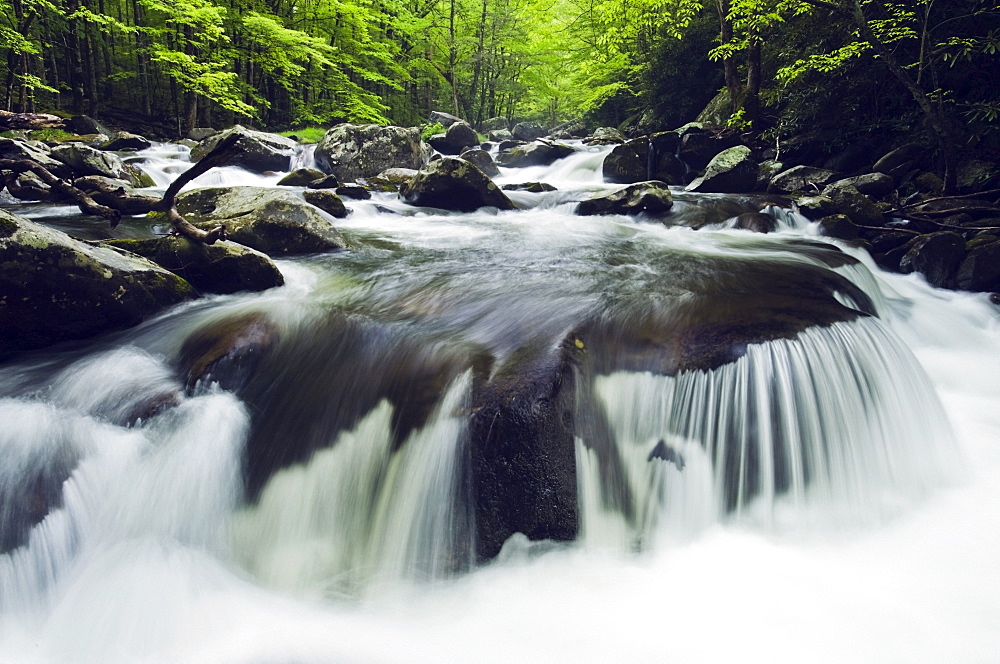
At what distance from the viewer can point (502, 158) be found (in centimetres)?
1738

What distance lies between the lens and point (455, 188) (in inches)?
355

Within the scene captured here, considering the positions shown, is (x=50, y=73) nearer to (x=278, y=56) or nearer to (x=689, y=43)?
A: (x=278, y=56)

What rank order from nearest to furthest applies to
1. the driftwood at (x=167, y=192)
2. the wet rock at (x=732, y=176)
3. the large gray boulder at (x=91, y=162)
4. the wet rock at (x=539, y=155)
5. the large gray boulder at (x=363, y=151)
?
the driftwood at (x=167, y=192) → the large gray boulder at (x=91, y=162) → the wet rock at (x=732, y=176) → the large gray boulder at (x=363, y=151) → the wet rock at (x=539, y=155)

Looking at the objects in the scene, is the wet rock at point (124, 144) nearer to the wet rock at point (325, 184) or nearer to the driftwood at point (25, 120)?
the wet rock at point (325, 184)

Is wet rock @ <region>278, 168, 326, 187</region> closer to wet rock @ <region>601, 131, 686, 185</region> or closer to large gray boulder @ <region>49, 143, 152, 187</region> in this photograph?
large gray boulder @ <region>49, 143, 152, 187</region>

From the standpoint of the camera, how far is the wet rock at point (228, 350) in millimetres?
3176

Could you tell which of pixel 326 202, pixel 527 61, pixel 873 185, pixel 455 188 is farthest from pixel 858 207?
pixel 527 61

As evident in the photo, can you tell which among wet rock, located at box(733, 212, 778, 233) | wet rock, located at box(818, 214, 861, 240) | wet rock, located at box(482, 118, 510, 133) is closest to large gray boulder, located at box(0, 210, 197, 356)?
wet rock, located at box(733, 212, 778, 233)

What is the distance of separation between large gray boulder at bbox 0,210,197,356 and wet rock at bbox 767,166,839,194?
1015 cm

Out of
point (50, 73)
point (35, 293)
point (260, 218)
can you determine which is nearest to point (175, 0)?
point (50, 73)

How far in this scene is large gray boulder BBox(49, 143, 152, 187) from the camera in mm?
8953

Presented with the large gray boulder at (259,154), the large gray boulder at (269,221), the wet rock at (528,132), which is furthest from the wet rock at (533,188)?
the wet rock at (528,132)

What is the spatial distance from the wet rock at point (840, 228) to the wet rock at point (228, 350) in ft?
24.5

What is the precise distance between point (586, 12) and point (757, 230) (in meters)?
17.5
